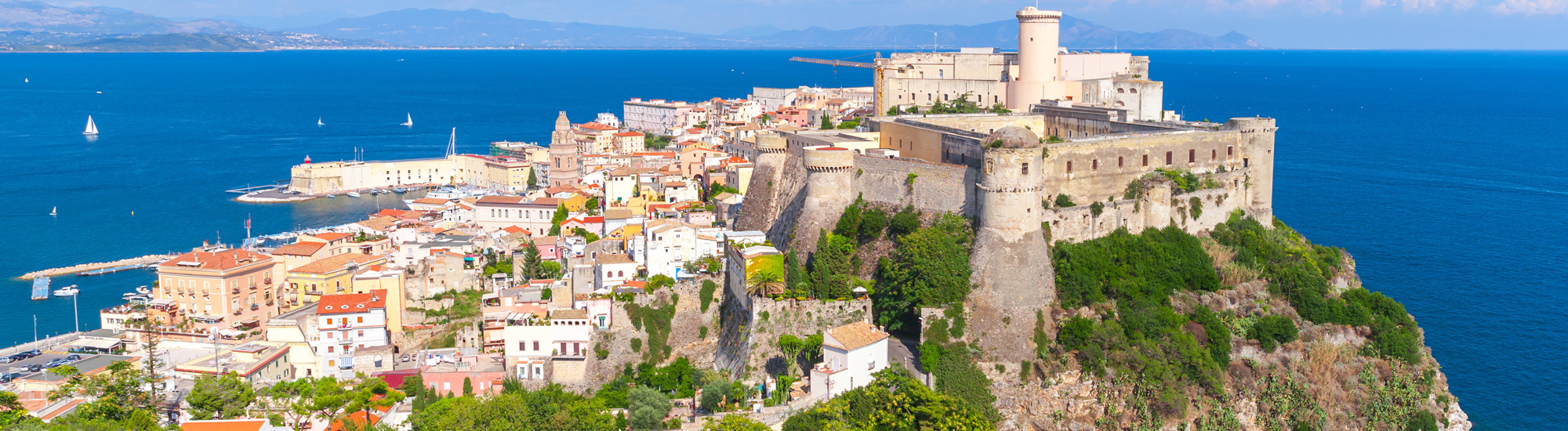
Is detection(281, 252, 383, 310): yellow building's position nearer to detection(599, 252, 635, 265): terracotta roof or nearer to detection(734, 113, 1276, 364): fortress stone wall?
detection(599, 252, 635, 265): terracotta roof

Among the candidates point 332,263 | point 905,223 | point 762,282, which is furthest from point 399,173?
point 905,223

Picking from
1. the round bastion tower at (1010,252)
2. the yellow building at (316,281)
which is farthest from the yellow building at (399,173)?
the round bastion tower at (1010,252)

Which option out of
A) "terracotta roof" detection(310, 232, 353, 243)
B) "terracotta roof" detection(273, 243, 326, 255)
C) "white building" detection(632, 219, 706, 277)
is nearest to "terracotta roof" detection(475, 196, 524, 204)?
A: "terracotta roof" detection(310, 232, 353, 243)

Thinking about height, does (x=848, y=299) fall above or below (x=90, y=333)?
above

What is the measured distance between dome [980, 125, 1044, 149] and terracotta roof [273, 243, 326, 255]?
1097 inches

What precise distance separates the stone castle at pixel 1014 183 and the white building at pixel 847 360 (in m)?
2.80

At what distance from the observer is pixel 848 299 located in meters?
33.1

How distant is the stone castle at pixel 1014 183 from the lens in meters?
32.3

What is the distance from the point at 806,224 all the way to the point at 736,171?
16.5 metres

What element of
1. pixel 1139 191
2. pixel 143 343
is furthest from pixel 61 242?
pixel 1139 191

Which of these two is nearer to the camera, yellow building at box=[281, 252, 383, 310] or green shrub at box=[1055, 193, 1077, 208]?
green shrub at box=[1055, 193, 1077, 208]

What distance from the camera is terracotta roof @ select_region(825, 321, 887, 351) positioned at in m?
30.3

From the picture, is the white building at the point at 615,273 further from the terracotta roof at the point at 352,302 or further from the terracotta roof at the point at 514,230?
the terracotta roof at the point at 514,230

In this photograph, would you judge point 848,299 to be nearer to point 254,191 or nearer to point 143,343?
point 143,343
